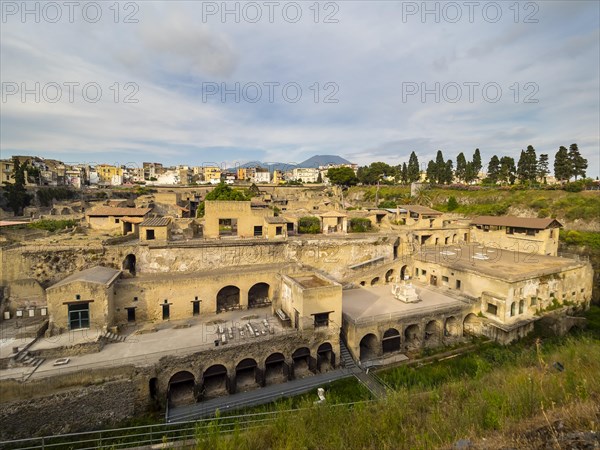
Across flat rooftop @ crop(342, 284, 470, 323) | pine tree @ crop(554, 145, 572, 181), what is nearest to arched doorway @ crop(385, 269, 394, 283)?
flat rooftop @ crop(342, 284, 470, 323)

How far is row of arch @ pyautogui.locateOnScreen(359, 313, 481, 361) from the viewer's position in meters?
22.7

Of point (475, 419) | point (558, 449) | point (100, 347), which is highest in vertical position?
point (558, 449)

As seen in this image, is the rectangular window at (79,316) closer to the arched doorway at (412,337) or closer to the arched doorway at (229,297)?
the arched doorway at (229,297)

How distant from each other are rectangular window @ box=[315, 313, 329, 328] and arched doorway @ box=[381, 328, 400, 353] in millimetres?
5007

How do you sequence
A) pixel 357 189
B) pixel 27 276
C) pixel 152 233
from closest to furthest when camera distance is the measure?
pixel 27 276
pixel 152 233
pixel 357 189

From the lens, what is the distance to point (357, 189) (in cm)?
8056

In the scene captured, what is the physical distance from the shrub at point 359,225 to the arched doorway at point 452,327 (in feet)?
55.8

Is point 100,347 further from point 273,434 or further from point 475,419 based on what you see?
point 475,419

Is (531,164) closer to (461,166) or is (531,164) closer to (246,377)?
(461,166)

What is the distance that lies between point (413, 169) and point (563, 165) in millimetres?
29300

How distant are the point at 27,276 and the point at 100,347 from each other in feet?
34.9

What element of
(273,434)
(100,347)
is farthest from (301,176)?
(273,434)

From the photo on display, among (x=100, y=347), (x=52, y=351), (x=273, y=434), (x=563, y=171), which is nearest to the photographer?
(x=273, y=434)

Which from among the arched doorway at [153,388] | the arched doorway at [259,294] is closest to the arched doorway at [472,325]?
the arched doorway at [259,294]
